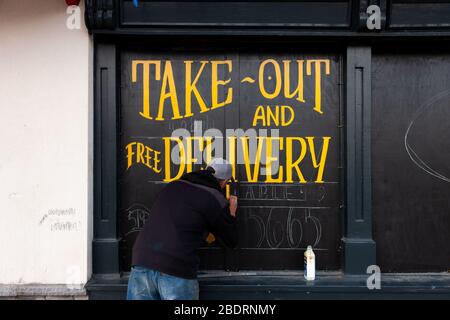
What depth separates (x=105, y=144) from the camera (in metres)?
4.85

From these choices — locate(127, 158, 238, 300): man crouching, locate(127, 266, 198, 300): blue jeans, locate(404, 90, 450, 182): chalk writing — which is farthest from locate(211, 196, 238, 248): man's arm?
locate(404, 90, 450, 182): chalk writing

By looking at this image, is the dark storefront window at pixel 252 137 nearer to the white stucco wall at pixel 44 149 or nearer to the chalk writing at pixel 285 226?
the chalk writing at pixel 285 226

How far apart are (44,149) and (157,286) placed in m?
2.04

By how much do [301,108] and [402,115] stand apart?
1.13 meters

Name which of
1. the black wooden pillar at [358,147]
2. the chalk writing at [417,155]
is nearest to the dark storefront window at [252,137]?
the black wooden pillar at [358,147]

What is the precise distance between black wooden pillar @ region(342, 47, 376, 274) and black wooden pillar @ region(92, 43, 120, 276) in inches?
98.8

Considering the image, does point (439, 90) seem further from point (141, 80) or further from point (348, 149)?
point (141, 80)

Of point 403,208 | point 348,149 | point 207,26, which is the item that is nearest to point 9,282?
point 207,26

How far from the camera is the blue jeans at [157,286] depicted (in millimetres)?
3582

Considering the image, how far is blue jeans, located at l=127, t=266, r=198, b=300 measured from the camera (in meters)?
3.58

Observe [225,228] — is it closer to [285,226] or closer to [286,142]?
[285,226]

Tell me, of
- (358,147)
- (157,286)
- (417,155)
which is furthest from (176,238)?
(417,155)

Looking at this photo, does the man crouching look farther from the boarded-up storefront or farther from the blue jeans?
the boarded-up storefront
